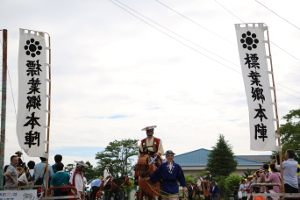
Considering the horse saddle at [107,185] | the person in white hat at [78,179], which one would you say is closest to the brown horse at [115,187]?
the horse saddle at [107,185]

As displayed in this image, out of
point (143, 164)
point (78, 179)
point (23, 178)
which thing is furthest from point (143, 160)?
point (23, 178)

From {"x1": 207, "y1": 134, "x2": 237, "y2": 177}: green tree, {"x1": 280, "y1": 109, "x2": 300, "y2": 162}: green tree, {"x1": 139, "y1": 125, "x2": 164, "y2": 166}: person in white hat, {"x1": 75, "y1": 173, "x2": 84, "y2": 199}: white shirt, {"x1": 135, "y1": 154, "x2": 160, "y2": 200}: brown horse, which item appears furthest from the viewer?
{"x1": 207, "y1": 134, "x2": 237, "y2": 177}: green tree

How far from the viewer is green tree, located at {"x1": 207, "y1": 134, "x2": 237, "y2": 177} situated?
59375mm

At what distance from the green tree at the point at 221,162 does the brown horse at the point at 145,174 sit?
46858 mm

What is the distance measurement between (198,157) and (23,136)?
192ft

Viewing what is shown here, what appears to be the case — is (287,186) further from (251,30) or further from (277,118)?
(251,30)

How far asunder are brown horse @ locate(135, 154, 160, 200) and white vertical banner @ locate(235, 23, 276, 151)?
15.0 ft

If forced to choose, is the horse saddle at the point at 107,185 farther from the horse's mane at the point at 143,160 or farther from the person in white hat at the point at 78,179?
the person in white hat at the point at 78,179

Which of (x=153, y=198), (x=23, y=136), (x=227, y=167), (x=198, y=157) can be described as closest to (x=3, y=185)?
(x=23, y=136)

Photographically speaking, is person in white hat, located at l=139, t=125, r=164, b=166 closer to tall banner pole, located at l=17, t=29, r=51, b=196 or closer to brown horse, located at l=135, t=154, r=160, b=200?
brown horse, located at l=135, t=154, r=160, b=200

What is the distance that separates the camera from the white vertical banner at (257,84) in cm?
1063

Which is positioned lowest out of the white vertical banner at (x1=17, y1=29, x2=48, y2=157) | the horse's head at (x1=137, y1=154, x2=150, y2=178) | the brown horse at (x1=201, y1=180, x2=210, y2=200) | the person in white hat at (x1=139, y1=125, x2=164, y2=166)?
the brown horse at (x1=201, y1=180, x2=210, y2=200)

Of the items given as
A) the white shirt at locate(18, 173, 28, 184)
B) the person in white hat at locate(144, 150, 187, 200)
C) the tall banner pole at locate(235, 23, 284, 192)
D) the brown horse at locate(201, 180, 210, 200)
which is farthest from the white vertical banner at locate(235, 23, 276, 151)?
the brown horse at locate(201, 180, 210, 200)

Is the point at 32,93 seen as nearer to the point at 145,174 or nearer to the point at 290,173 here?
the point at 145,174
